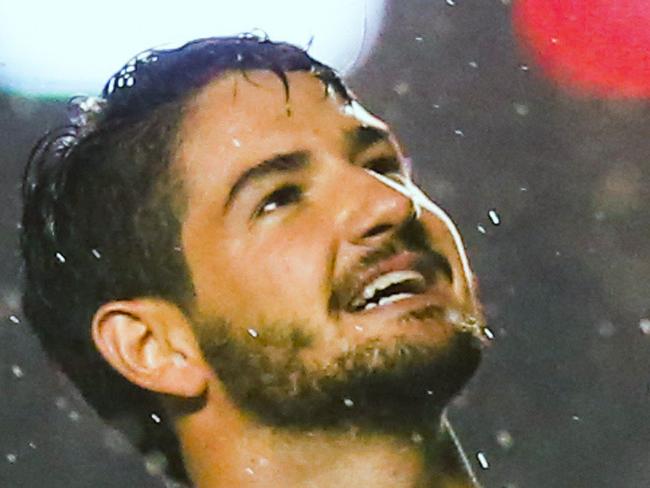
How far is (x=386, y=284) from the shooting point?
595 mm

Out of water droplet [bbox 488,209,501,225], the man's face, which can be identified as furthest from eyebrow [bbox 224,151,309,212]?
water droplet [bbox 488,209,501,225]

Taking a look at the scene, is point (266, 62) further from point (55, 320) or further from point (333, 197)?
point (55, 320)

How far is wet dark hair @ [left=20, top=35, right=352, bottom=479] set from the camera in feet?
1.93

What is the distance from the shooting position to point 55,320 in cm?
60

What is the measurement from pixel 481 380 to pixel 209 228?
0.58 feet

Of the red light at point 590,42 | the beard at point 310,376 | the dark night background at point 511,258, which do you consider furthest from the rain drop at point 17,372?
the red light at point 590,42

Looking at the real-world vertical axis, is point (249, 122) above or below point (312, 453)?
above

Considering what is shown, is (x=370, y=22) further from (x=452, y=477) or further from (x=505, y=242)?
(x=452, y=477)

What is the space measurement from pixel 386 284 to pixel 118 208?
6.1 inches

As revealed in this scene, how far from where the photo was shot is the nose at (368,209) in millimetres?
593

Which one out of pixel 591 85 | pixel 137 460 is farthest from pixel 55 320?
pixel 591 85

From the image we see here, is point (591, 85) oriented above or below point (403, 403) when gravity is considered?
above

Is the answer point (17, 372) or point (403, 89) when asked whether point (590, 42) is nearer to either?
point (403, 89)

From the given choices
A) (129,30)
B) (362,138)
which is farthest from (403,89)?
(129,30)
